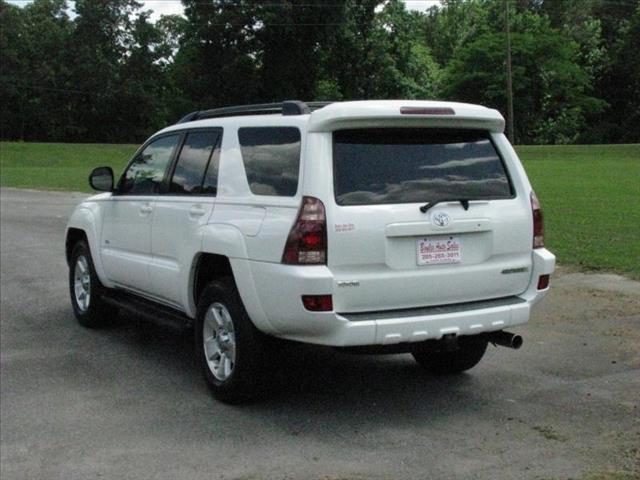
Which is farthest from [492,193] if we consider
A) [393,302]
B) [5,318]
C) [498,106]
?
[498,106]

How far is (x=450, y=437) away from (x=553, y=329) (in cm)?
315

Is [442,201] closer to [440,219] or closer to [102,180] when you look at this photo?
[440,219]

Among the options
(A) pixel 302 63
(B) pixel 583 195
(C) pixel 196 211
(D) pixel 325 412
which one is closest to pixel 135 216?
(C) pixel 196 211

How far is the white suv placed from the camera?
494 centimetres

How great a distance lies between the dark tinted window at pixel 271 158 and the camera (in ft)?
17.1

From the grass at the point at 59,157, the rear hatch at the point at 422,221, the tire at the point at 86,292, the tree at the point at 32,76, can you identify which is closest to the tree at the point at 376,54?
the grass at the point at 59,157

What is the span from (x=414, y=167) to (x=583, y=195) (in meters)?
17.0

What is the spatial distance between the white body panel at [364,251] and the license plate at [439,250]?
33 millimetres

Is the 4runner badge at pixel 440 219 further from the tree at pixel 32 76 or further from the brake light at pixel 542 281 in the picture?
the tree at pixel 32 76

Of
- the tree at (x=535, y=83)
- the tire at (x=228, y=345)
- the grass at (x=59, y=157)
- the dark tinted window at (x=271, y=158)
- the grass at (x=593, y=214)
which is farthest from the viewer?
the tree at (x=535, y=83)

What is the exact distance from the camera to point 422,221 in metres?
5.11

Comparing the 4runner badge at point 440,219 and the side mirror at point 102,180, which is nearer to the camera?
the 4runner badge at point 440,219

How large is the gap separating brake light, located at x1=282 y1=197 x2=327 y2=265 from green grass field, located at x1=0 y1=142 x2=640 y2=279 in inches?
247

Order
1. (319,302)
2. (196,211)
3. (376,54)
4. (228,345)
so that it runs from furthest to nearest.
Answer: (376,54)
(196,211)
(228,345)
(319,302)
